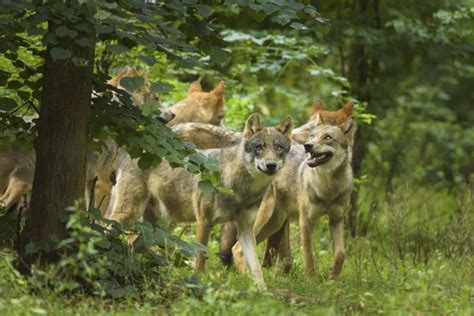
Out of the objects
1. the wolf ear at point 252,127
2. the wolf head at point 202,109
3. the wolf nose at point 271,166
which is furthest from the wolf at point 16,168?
the wolf nose at point 271,166

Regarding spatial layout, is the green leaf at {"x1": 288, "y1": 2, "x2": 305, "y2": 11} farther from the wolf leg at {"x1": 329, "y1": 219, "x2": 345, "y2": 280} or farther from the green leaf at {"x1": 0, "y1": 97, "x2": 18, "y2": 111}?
the wolf leg at {"x1": 329, "y1": 219, "x2": 345, "y2": 280}

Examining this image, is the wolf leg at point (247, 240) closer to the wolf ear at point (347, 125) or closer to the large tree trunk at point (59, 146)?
the wolf ear at point (347, 125)

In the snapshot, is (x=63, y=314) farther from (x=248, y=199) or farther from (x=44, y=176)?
(x=248, y=199)

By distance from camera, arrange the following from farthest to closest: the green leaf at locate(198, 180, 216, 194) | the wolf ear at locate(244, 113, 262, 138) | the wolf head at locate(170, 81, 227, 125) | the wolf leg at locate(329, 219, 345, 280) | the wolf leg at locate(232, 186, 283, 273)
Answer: the wolf head at locate(170, 81, 227, 125)
the wolf leg at locate(232, 186, 283, 273)
the wolf leg at locate(329, 219, 345, 280)
the wolf ear at locate(244, 113, 262, 138)
the green leaf at locate(198, 180, 216, 194)

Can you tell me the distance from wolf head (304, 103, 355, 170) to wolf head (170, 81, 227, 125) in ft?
7.06

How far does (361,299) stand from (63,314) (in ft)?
6.34

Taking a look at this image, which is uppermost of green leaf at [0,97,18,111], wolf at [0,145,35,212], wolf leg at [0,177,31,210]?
green leaf at [0,97,18,111]

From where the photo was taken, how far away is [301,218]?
10.8m

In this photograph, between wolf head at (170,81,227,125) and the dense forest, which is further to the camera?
wolf head at (170,81,227,125)

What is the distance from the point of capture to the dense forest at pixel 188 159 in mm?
6766

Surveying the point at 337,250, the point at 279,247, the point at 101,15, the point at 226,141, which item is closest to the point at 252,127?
the point at 226,141

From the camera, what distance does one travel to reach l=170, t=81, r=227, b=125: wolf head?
40.9ft

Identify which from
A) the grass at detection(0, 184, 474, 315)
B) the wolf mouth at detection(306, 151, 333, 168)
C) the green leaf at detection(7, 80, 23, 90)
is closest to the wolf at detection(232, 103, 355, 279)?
the wolf mouth at detection(306, 151, 333, 168)

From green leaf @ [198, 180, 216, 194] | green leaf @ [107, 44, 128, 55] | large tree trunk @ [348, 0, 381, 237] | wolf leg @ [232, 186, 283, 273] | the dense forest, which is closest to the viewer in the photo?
green leaf @ [107, 44, 128, 55]
